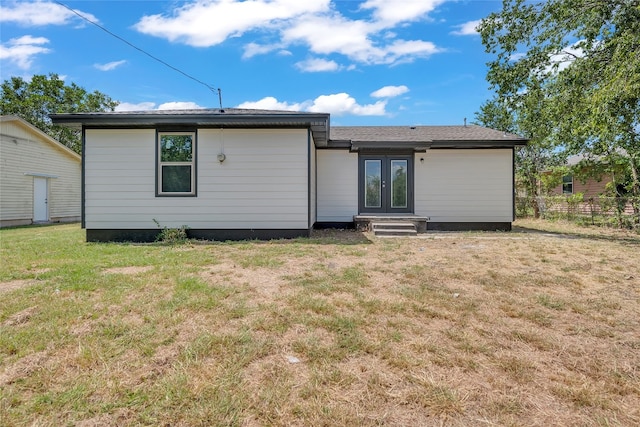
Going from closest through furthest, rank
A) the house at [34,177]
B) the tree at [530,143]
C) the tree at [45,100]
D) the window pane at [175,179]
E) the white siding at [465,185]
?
the window pane at [175,179] → the tree at [530,143] → the white siding at [465,185] → the house at [34,177] → the tree at [45,100]

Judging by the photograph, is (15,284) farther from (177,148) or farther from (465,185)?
(465,185)

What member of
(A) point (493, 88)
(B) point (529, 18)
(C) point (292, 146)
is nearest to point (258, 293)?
(C) point (292, 146)

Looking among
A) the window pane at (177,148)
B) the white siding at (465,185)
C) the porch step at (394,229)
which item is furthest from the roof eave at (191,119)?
the white siding at (465,185)

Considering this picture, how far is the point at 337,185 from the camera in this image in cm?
995

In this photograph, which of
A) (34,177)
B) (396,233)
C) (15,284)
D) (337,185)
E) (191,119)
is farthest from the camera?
(34,177)

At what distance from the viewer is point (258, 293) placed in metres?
3.47

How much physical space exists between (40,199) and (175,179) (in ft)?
39.2

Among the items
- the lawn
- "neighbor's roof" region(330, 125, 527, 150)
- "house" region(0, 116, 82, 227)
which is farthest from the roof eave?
"house" region(0, 116, 82, 227)

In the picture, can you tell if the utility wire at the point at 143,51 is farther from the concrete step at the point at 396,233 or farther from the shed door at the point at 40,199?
the shed door at the point at 40,199

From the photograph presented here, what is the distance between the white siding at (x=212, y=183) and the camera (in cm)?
732

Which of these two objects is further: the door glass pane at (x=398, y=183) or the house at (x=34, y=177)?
the house at (x=34, y=177)

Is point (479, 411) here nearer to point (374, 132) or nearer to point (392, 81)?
point (374, 132)

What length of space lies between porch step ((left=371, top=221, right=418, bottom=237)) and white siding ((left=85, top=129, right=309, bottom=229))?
7.60 ft

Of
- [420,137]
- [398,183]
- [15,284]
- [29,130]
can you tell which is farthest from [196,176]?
[29,130]
